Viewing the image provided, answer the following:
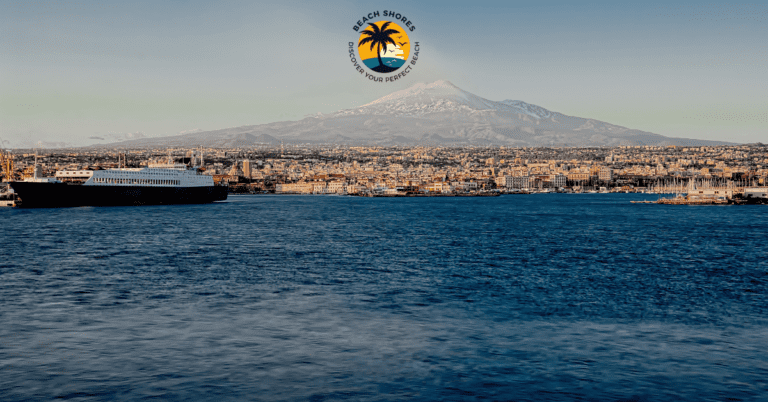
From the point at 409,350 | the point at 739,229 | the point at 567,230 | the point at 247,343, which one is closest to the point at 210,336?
the point at 247,343

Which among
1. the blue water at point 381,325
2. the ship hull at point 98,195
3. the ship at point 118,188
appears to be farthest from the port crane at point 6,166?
the blue water at point 381,325

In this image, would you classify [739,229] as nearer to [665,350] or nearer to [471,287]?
[471,287]

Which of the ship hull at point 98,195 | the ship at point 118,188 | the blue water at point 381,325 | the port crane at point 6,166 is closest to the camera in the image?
the blue water at point 381,325

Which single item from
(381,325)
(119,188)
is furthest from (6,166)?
(381,325)

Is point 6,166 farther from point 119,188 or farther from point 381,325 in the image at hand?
point 381,325

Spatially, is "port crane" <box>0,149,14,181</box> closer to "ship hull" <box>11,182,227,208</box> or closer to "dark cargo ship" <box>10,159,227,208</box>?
"dark cargo ship" <box>10,159,227,208</box>

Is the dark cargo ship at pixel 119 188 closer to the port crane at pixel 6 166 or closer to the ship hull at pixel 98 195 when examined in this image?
the ship hull at pixel 98 195

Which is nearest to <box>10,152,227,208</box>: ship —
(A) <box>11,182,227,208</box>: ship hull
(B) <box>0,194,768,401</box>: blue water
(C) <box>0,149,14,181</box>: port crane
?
(A) <box>11,182,227,208</box>: ship hull
